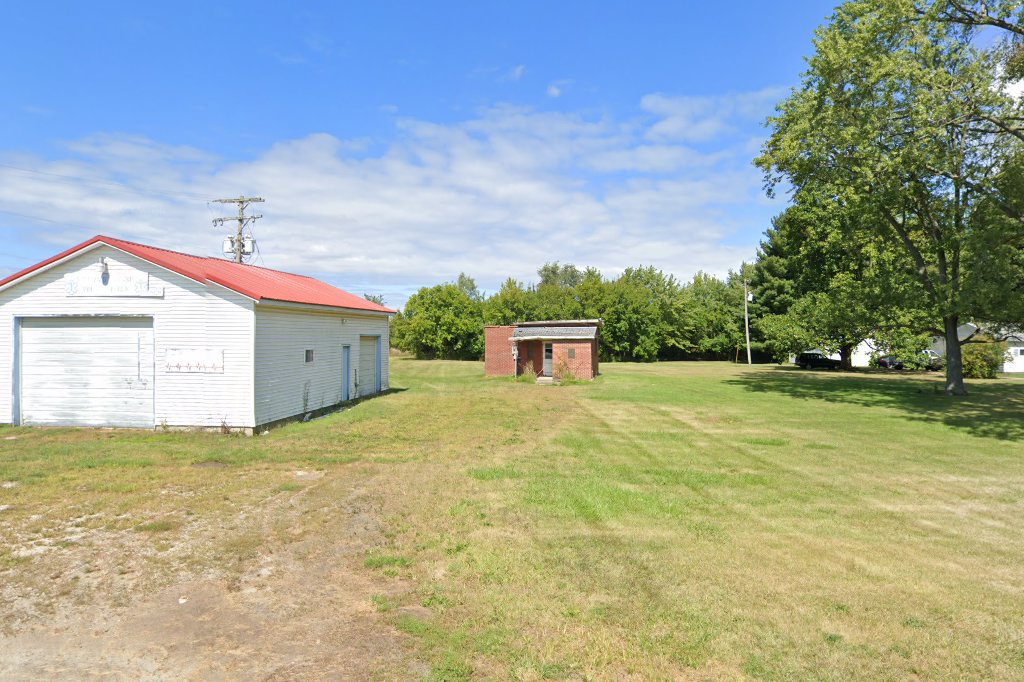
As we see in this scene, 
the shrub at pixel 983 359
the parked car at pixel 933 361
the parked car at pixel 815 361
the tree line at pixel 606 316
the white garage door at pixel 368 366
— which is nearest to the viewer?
the white garage door at pixel 368 366

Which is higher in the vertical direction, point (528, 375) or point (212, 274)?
point (212, 274)

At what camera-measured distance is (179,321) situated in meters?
14.8

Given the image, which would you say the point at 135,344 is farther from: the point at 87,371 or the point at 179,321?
the point at 87,371

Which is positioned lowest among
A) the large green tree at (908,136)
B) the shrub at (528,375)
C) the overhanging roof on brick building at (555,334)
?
the shrub at (528,375)

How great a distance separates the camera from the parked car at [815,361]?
45812 mm

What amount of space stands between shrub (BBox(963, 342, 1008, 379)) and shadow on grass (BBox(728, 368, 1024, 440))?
15.1 feet

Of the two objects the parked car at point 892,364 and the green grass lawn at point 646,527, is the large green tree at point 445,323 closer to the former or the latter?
the parked car at point 892,364

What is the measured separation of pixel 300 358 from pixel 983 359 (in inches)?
1695

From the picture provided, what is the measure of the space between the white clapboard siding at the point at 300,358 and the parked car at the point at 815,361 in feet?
134

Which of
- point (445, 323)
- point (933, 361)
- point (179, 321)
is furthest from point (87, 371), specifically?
point (933, 361)

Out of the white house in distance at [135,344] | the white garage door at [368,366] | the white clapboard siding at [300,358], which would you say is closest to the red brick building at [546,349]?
the white garage door at [368,366]

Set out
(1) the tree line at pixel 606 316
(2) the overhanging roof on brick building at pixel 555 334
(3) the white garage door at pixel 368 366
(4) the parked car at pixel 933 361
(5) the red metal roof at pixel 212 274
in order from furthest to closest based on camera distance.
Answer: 1. (1) the tree line at pixel 606 316
2. (4) the parked car at pixel 933 361
3. (2) the overhanging roof on brick building at pixel 555 334
4. (3) the white garage door at pixel 368 366
5. (5) the red metal roof at pixel 212 274

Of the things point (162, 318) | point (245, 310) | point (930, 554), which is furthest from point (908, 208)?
point (162, 318)

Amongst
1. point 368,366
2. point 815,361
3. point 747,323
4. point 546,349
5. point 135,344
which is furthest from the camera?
point 747,323
